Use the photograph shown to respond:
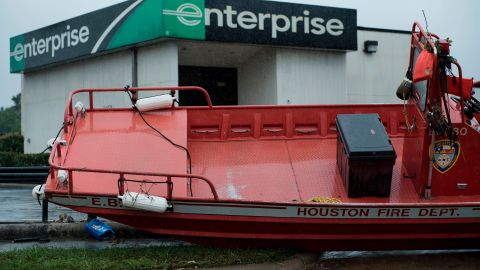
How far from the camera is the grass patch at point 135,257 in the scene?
5.87 metres

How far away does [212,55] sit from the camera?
2234 centimetres

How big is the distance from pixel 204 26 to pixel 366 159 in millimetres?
13646

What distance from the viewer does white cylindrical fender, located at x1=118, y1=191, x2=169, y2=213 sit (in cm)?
595

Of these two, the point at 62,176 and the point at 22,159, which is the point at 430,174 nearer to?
the point at 62,176

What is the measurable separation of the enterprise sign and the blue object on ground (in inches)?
473

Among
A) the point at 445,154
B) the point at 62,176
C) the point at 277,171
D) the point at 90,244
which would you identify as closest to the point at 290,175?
the point at 277,171

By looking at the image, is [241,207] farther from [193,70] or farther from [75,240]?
[193,70]

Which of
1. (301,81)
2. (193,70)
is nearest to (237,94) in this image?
(193,70)

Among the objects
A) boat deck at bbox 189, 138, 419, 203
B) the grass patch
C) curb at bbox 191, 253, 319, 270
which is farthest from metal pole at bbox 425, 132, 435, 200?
the grass patch

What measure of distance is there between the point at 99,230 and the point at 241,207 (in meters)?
2.25

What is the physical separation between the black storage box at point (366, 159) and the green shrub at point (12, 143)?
73.6 feet

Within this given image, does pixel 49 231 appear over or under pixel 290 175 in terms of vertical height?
under

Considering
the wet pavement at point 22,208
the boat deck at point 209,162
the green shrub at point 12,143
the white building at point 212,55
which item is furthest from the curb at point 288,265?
the green shrub at point 12,143

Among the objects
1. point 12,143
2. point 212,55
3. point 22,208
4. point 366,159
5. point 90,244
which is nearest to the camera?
point 366,159
